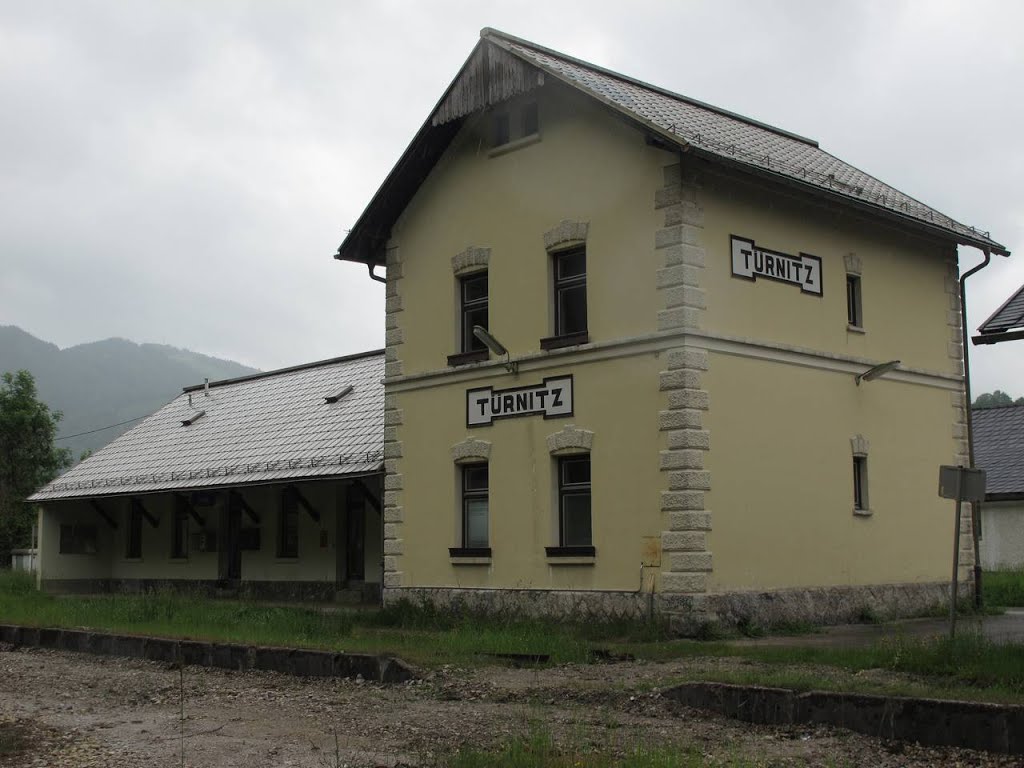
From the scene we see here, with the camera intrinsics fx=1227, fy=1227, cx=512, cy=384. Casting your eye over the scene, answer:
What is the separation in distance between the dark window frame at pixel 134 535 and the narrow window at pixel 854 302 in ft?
62.5

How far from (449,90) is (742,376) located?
636 centimetres

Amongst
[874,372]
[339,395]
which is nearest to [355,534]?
[339,395]

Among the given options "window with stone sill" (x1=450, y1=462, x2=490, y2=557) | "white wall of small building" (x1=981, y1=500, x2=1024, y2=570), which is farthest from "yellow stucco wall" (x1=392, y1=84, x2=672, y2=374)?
"white wall of small building" (x1=981, y1=500, x2=1024, y2=570)

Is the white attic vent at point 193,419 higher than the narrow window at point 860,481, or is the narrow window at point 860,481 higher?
the white attic vent at point 193,419

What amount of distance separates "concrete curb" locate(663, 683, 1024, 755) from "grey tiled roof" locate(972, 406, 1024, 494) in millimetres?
23738

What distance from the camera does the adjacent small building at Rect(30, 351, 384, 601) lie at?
79.8ft

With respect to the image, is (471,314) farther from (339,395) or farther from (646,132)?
(339,395)

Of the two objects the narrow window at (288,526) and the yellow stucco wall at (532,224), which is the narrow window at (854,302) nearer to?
the yellow stucco wall at (532,224)

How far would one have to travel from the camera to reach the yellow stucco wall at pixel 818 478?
1620cm

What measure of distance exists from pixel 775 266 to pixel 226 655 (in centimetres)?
919

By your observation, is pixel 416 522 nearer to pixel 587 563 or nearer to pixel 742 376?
pixel 587 563

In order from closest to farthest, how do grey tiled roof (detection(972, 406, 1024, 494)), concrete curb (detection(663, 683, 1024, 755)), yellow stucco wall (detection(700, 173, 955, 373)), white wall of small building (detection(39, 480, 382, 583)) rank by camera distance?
concrete curb (detection(663, 683, 1024, 755)) < yellow stucco wall (detection(700, 173, 955, 373)) < white wall of small building (detection(39, 480, 382, 583)) < grey tiled roof (detection(972, 406, 1024, 494))

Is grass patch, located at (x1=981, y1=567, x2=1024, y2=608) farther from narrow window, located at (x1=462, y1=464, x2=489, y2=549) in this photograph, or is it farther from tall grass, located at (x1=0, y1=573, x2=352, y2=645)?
tall grass, located at (x1=0, y1=573, x2=352, y2=645)

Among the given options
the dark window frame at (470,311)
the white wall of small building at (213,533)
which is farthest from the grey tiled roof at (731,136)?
the white wall of small building at (213,533)
